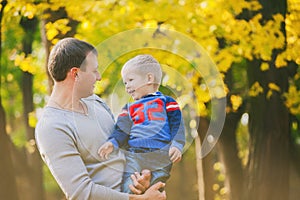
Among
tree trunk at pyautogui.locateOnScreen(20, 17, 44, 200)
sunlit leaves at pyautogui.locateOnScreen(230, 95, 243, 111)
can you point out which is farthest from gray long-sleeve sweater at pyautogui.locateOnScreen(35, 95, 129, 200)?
tree trunk at pyautogui.locateOnScreen(20, 17, 44, 200)

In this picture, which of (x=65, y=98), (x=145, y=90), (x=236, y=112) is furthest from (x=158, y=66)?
(x=236, y=112)

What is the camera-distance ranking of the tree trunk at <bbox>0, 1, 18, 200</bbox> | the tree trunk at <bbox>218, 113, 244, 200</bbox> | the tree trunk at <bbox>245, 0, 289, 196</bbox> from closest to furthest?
the tree trunk at <bbox>245, 0, 289, 196</bbox>, the tree trunk at <bbox>0, 1, 18, 200</bbox>, the tree trunk at <bbox>218, 113, 244, 200</bbox>

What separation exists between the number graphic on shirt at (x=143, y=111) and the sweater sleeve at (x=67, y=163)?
0.85 feet

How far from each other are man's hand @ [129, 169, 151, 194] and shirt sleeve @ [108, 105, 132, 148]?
0.13 metres

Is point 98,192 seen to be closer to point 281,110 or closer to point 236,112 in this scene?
point 281,110

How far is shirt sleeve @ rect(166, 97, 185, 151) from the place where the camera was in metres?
2.86

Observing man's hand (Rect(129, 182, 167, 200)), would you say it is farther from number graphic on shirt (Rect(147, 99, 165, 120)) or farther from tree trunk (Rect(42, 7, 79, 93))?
tree trunk (Rect(42, 7, 79, 93))

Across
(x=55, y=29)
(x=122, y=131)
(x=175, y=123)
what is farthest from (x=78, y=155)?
(x=55, y=29)

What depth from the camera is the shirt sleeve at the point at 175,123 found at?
2855 millimetres

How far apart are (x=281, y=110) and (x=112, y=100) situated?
6.87 meters

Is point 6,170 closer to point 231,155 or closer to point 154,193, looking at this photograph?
point 231,155

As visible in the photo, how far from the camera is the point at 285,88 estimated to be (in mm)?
9633

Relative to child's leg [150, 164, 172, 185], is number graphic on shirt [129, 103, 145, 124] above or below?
above

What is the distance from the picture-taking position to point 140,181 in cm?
279
